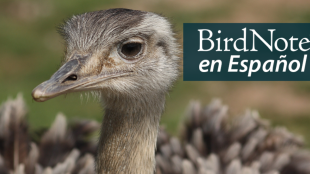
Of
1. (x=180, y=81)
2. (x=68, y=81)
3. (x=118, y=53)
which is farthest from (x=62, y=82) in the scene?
(x=180, y=81)

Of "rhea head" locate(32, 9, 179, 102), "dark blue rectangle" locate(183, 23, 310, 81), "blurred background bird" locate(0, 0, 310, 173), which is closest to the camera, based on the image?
"rhea head" locate(32, 9, 179, 102)

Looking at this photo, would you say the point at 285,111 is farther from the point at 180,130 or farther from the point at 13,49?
the point at 13,49

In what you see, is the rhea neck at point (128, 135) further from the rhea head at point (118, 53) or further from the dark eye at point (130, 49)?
the dark eye at point (130, 49)

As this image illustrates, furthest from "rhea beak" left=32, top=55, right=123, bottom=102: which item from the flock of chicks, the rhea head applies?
the flock of chicks

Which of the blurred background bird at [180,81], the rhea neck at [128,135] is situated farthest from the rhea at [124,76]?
the blurred background bird at [180,81]

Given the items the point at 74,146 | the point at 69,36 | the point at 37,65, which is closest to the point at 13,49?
the point at 37,65

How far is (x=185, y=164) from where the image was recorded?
6.26ft

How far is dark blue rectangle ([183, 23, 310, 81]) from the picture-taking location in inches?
166

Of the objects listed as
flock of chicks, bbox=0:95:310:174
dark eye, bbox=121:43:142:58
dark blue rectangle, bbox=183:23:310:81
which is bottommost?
flock of chicks, bbox=0:95:310:174

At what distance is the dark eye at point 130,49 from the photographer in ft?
5.10

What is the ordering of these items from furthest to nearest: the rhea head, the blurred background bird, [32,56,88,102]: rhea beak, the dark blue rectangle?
the dark blue rectangle
the blurred background bird
the rhea head
[32,56,88,102]: rhea beak

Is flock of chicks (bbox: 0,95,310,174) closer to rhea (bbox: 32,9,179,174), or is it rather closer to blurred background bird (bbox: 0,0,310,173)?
rhea (bbox: 32,9,179,174)

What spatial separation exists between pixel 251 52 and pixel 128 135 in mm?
3059

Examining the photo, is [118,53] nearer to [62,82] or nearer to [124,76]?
[124,76]
